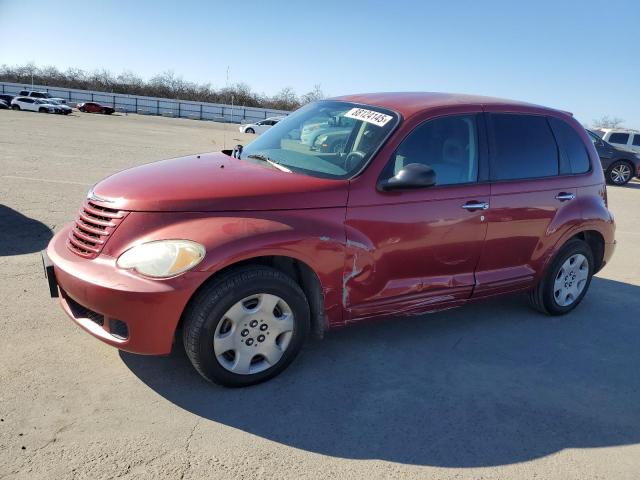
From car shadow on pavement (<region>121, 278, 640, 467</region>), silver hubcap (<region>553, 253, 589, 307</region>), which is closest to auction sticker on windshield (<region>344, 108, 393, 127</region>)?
car shadow on pavement (<region>121, 278, 640, 467</region>)

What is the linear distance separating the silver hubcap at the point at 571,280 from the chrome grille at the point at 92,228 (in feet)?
12.3

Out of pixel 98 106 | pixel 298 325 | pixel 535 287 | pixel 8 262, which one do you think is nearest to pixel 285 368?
pixel 298 325

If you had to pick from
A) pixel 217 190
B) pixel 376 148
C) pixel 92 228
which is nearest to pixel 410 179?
pixel 376 148

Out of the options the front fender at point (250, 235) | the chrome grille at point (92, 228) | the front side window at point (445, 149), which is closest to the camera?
the front fender at point (250, 235)

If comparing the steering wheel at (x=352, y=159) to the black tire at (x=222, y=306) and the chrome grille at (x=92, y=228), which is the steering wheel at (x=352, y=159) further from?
the chrome grille at (x=92, y=228)

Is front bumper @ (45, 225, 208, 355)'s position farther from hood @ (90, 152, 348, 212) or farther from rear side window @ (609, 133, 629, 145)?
rear side window @ (609, 133, 629, 145)

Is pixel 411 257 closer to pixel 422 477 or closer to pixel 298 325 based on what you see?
pixel 298 325

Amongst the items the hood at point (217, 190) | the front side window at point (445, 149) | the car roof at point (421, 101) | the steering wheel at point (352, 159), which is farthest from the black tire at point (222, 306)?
the car roof at point (421, 101)

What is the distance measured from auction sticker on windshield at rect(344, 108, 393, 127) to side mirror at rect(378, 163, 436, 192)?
488 millimetres

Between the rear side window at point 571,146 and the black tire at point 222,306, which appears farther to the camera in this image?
the rear side window at point 571,146

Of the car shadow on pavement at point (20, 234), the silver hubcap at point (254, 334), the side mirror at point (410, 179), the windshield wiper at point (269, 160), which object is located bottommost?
the car shadow on pavement at point (20, 234)

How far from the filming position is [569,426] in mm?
3156

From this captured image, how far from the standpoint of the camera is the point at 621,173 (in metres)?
17.5

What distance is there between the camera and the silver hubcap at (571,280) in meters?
4.77
